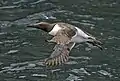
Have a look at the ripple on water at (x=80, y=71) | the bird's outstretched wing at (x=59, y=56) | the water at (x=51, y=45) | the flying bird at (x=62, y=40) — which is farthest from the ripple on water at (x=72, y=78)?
the bird's outstretched wing at (x=59, y=56)

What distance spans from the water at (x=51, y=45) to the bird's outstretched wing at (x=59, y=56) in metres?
2.43

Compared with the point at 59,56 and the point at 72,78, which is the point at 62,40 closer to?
the point at 59,56

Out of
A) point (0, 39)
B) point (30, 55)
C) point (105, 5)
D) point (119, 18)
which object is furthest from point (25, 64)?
point (105, 5)

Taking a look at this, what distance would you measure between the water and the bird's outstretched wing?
2428mm

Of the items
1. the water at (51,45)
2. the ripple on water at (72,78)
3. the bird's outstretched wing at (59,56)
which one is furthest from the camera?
the water at (51,45)

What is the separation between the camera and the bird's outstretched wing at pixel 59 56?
28.7ft

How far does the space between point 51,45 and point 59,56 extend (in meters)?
4.80

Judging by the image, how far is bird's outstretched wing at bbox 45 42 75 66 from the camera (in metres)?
8.75

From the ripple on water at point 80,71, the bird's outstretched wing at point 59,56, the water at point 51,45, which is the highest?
the bird's outstretched wing at point 59,56

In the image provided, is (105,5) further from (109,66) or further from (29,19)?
(109,66)

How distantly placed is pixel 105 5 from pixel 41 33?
329 centimetres

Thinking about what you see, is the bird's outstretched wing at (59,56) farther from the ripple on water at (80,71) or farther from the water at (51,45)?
the ripple on water at (80,71)

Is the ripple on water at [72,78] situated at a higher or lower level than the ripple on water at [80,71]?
lower

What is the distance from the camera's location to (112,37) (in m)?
13.8
